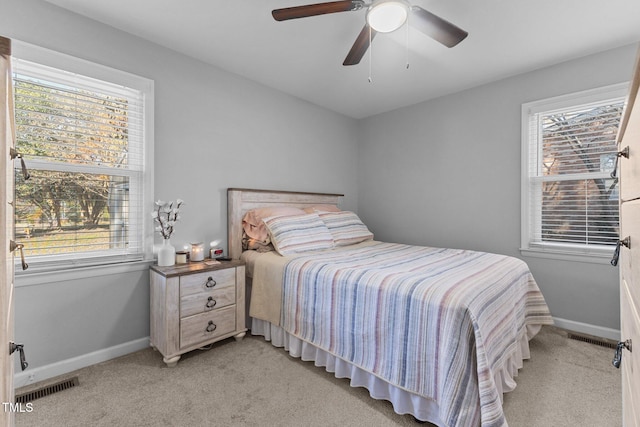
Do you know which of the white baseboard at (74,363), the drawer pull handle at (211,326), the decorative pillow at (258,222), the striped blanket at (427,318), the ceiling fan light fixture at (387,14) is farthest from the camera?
the decorative pillow at (258,222)

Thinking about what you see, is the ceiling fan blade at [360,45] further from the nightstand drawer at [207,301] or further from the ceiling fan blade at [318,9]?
the nightstand drawer at [207,301]

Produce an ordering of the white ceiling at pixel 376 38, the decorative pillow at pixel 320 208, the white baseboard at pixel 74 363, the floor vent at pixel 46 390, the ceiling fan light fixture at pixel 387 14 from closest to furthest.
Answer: the ceiling fan light fixture at pixel 387 14 < the floor vent at pixel 46 390 < the white baseboard at pixel 74 363 < the white ceiling at pixel 376 38 < the decorative pillow at pixel 320 208

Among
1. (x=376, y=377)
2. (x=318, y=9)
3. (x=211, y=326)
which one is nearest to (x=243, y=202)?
(x=211, y=326)

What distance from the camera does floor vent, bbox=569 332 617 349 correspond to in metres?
2.45

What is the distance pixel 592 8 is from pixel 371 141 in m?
2.56

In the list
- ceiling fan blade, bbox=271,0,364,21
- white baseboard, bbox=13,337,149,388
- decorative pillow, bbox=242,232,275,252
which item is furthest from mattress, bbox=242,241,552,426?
ceiling fan blade, bbox=271,0,364,21

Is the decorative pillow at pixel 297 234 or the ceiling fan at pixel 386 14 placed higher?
the ceiling fan at pixel 386 14

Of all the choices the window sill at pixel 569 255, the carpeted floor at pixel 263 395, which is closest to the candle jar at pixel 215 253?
the carpeted floor at pixel 263 395

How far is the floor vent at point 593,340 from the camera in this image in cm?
245

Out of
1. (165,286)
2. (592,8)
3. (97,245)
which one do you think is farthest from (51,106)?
(592,8)

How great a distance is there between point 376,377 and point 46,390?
2034 millimetres

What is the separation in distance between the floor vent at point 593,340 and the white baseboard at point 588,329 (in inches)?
2.3

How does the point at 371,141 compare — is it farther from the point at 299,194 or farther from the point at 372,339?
the point at 372,339

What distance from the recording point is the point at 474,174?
332 cm
